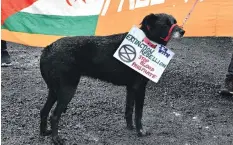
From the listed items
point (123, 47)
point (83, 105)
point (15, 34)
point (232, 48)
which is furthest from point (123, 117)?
point (232, 48)

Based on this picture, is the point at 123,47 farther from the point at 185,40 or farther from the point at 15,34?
the point at 185,40

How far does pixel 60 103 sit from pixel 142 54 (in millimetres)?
1071

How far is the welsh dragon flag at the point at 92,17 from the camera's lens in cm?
563

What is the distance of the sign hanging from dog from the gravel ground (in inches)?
33.2

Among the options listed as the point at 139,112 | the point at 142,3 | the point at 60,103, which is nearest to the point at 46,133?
the point at 60,103

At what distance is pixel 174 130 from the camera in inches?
212

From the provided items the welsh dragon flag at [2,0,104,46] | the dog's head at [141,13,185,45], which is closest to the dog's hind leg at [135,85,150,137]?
the dog's head at [141,13,185,45]

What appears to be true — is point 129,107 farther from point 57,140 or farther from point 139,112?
point 57,140

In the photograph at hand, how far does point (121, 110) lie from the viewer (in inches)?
237

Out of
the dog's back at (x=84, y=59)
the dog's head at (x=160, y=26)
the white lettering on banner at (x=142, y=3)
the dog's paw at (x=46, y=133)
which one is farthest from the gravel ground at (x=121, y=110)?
the white lettering on banner at (x=142, y=3)

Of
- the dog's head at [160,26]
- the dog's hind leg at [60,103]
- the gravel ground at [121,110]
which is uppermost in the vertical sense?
the dog's head at [160,26]

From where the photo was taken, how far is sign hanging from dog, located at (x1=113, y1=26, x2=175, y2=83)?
487 centimetres

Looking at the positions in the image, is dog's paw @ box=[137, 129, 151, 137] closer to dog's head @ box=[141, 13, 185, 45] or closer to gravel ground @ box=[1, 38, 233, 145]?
gravel ground @ box=[1, 38, 233, 145]

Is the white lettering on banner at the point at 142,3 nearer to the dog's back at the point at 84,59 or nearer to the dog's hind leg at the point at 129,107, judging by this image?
the dog's back at the point at 84,59
